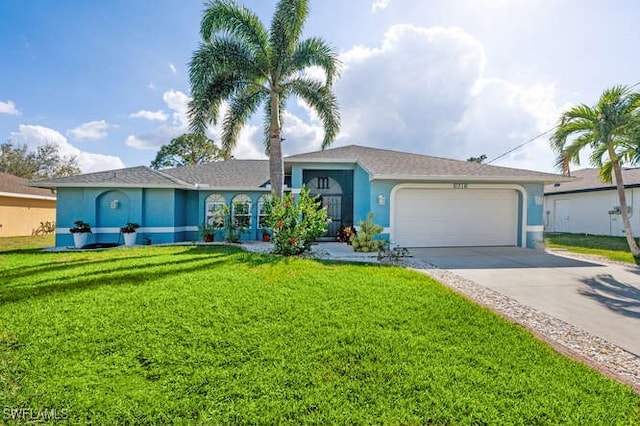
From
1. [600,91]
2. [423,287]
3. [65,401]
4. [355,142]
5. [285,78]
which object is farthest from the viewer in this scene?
[355,142]

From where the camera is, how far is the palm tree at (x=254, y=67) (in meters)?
10.8

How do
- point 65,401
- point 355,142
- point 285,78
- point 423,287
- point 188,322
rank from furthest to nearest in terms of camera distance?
point 355,142 → point 285,78 → point 423,287 → point 188,322 → point 65,401

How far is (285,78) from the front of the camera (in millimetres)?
11914

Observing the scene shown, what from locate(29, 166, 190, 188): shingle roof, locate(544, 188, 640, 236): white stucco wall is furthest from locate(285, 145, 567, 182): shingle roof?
locate(544, 188, 640, 236): white stucco wall

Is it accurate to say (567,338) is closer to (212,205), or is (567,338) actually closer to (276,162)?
(276,162)

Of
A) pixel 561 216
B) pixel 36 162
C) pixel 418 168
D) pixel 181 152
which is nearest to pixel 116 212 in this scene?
pixel 418 168

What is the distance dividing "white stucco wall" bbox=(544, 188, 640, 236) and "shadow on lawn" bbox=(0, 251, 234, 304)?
23.9 meters

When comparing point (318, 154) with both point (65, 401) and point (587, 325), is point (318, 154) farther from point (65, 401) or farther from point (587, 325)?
point (65, 401)

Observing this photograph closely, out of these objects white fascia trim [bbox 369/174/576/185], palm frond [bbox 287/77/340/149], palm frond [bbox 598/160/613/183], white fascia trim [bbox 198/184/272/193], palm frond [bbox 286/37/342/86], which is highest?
palm frond [bbox 286/37/342/86]

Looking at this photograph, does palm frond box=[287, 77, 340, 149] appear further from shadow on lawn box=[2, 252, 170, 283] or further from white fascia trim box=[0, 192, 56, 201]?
white fascia trim box=[0, 192, 56, 201]

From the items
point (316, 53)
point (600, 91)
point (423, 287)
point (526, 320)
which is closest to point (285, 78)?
point (316, 53)

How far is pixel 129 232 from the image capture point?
41.0ft

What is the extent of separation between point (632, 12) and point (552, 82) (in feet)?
9.98

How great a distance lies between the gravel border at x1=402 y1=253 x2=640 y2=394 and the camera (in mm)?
3348
